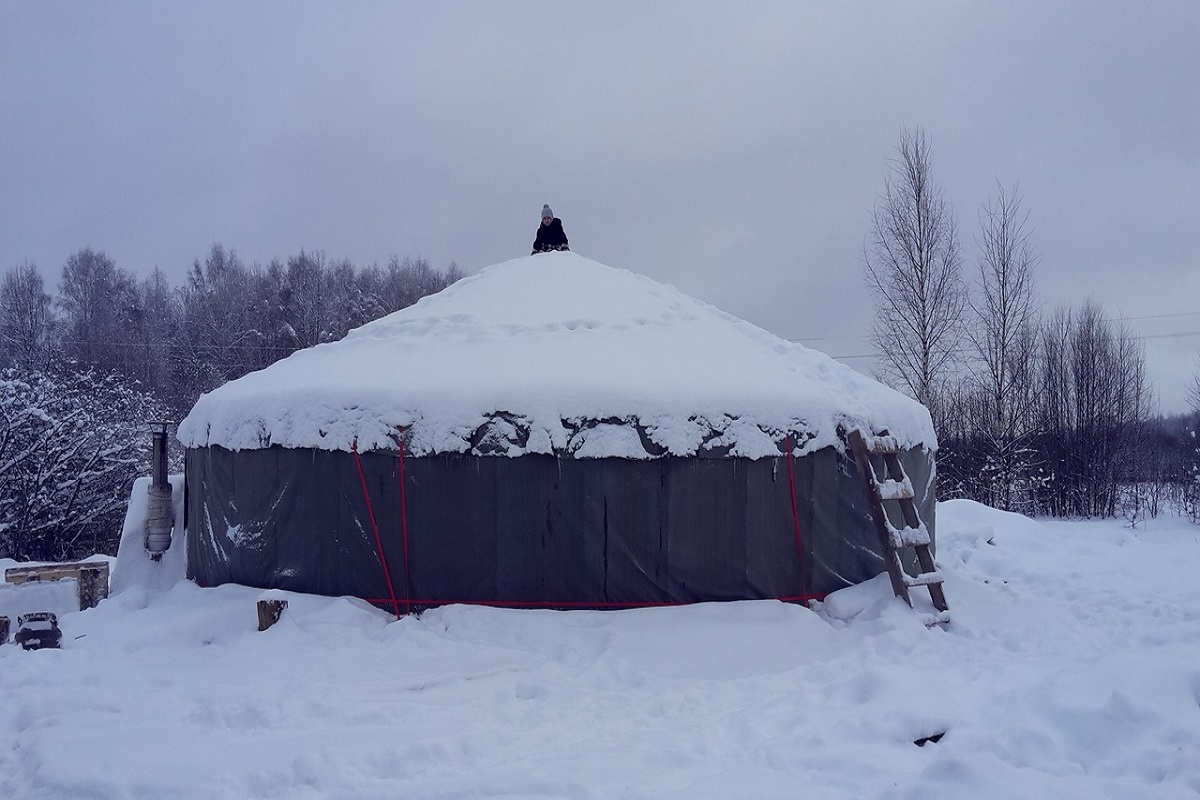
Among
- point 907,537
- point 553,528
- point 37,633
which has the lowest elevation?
point 37,633

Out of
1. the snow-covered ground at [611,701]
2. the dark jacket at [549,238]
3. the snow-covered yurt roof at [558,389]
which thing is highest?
the dark jacket at [549,238]

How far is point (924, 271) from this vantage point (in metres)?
14.0

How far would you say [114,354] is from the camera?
96.8 ft

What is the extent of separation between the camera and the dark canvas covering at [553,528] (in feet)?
17.4

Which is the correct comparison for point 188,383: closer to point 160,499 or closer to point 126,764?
point 160,499

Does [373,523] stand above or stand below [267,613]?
above

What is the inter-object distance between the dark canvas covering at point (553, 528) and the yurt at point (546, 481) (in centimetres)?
1

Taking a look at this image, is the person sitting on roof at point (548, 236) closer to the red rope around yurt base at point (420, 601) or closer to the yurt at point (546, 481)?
the yurt at point (546, 481)

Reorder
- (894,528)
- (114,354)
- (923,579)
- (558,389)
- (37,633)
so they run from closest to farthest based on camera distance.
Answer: (37,633)
(558,389)
(923,579)
(894,528)
(114,354)

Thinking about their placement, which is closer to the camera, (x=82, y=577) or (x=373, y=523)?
(x=373, y=523)

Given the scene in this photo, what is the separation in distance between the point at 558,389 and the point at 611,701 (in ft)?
6.40

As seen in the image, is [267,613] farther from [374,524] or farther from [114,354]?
[114,354]

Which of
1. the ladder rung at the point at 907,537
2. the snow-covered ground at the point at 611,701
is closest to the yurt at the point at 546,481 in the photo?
the snow-covered ground at the point at 611,701

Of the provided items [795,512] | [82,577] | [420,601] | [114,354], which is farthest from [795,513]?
[114,354]
